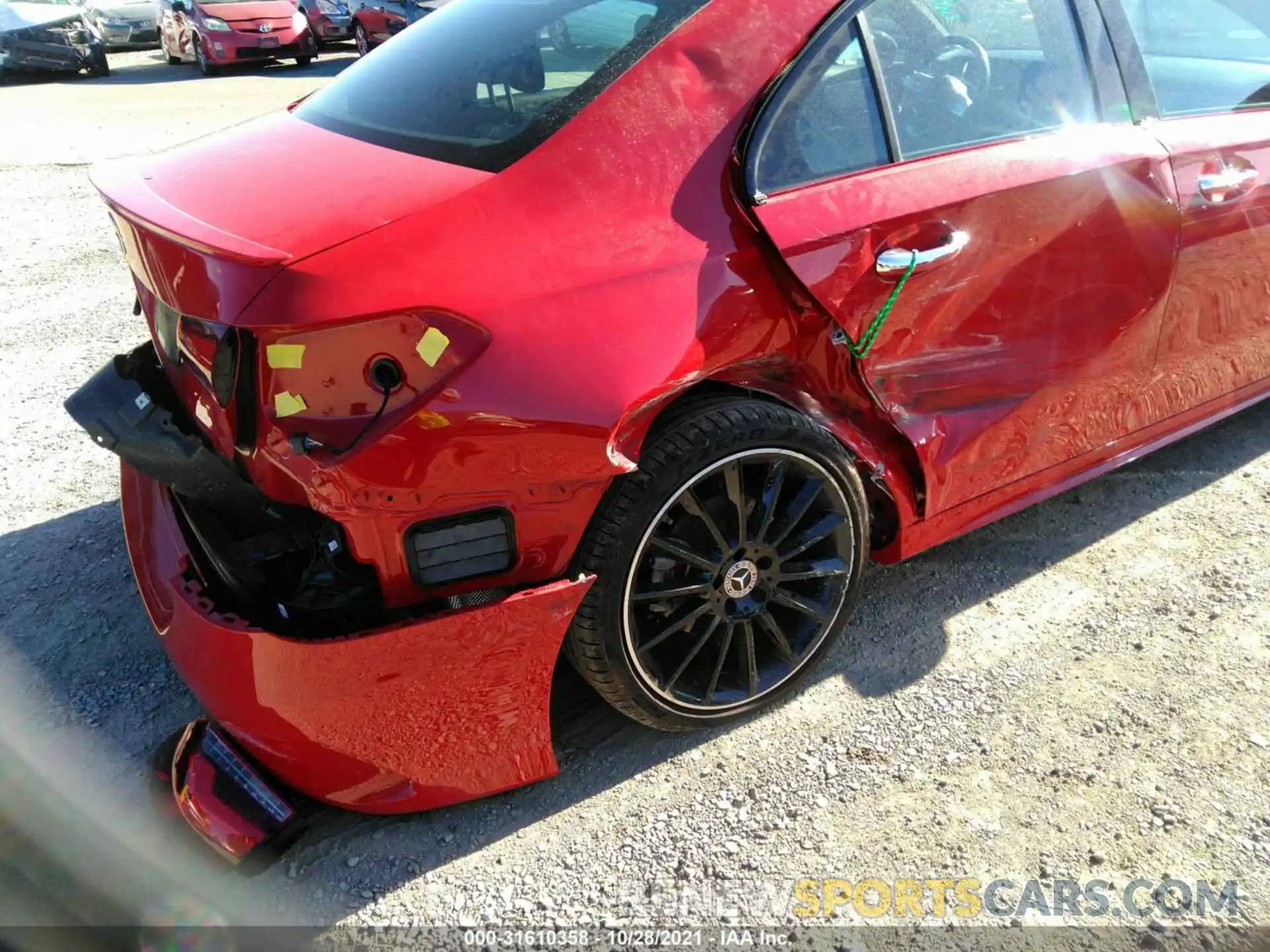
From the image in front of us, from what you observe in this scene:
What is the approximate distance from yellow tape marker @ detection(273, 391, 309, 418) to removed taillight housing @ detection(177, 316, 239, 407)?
4.0 inches

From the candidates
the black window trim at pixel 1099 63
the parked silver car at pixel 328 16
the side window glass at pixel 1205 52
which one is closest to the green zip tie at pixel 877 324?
the black window trim at pixel 1099 63

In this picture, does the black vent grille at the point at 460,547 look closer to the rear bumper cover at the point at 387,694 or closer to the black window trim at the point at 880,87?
the rear bumper cover at the point at 387,694

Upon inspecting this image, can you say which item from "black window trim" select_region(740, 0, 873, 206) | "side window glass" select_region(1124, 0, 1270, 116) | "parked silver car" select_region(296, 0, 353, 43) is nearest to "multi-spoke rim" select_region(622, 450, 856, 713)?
"black window trim" select_region(740, 0, 873, 206)

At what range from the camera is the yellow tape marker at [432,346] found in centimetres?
175

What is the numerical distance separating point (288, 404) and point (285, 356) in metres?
0.09

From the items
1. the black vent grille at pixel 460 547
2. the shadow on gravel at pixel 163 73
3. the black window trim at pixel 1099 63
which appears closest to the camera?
the black vent grille at pixel 460 547

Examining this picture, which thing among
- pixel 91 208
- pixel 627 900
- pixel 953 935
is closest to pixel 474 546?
pixel 627 900

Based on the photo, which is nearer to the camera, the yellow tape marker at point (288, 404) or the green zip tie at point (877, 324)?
the yellow tape marker at point (288, 404)

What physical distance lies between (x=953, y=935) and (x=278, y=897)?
4.60 feet

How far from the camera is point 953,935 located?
198cm

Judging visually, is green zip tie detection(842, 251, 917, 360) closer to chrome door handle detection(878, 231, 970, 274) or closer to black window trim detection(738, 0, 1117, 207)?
chrome door handle detection(878, 231, 970, 274)

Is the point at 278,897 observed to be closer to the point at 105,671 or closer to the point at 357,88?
the point at 105,671

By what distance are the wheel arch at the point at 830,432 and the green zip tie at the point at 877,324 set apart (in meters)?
0.15

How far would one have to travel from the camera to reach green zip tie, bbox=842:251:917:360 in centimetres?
221
